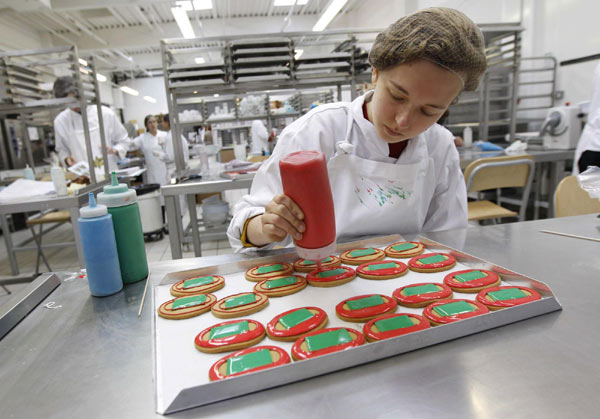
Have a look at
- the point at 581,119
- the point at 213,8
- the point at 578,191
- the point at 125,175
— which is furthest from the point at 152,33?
the point at 578,191

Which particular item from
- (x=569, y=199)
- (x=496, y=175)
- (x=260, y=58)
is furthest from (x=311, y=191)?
(x=260, y=58)

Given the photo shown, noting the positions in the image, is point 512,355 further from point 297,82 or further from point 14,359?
point 297,82

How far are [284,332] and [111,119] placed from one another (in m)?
5.17

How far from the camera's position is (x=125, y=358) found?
565mm

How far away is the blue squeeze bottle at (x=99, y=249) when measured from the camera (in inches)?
27.9

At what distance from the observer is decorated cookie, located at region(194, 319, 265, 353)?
0.56m

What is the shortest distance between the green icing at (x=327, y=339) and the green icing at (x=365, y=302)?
86mm

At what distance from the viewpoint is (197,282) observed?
78 centimetres

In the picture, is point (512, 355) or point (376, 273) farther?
point (376, 273)

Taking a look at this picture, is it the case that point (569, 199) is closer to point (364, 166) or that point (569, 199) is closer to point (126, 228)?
point (364, 166)

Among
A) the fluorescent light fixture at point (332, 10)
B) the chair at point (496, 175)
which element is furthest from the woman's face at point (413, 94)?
the fluorescent light fixture at point (332, 10)

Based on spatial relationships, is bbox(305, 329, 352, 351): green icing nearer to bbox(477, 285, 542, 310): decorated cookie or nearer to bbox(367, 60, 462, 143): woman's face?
bbox(477, 285, 542, 310): decorated cookie

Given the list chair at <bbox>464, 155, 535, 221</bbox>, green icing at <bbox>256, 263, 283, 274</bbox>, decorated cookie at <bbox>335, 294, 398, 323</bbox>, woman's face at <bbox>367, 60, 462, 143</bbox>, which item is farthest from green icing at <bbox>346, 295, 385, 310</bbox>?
chair at <bbox>464, 155, 535, 221</bbox>

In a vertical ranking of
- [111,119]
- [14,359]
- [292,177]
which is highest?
[111,119]
